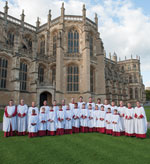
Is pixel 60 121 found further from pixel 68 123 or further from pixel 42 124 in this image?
pixel 42 124

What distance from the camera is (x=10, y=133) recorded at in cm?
805

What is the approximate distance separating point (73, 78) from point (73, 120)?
15.1 metres

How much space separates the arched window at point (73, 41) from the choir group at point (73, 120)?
17515 millimetres

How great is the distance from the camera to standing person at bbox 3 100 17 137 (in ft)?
25.8

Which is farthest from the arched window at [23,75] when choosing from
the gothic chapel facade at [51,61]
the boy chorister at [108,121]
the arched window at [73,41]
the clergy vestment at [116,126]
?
the clergy vestment at [116,126]

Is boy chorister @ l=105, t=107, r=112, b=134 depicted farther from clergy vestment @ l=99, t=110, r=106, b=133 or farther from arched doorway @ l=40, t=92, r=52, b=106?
arched doorway @ l=40, t=92, r=52, b=106

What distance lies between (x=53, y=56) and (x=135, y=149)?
Answer: 2234cm

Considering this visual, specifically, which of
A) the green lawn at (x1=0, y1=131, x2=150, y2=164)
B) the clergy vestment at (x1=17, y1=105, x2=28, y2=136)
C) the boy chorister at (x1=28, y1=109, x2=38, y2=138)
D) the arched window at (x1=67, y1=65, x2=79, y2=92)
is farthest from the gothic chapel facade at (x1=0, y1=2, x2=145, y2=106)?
the green lawn at (x1=0, y1=131, x2=150, y2=164)

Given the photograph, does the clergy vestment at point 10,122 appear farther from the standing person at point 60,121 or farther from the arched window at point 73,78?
the arched window at point 73,78

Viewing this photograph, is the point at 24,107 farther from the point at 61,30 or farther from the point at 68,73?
the point at 61,30

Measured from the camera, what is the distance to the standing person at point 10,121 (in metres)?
7.85

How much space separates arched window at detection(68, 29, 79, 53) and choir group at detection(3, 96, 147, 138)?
17.5 metres

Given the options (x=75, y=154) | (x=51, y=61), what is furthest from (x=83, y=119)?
(x=51, y=61)

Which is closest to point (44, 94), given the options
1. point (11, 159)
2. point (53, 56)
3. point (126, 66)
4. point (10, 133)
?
point (53, 56)
